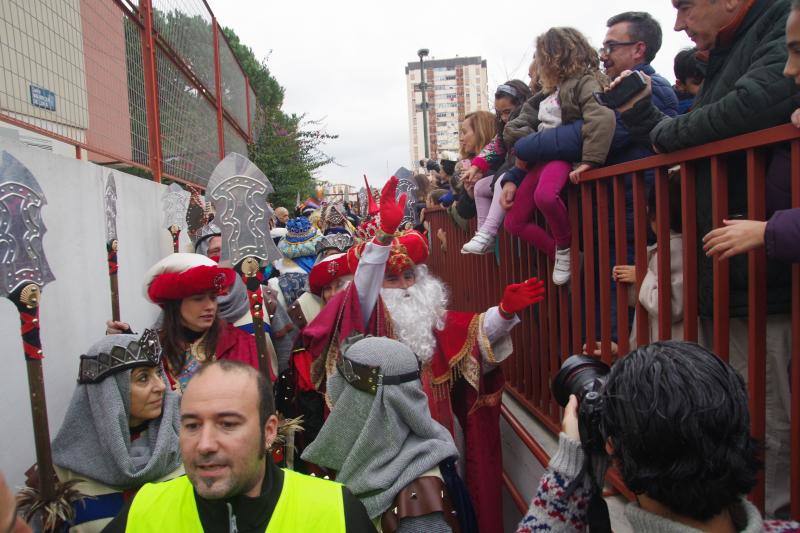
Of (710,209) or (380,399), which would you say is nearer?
(710,209)

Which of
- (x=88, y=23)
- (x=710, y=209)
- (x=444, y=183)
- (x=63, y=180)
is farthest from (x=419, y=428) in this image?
(x=444, y=183)

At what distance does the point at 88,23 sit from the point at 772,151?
14.7ft

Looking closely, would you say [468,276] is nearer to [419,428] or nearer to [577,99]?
[577,99]

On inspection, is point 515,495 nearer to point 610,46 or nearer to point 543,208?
point 543,208

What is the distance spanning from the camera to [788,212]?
149 cm

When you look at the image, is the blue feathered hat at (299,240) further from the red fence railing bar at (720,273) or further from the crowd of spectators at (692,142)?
the red fence railing bar at (720,273)

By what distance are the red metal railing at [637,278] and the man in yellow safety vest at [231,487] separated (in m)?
1.27

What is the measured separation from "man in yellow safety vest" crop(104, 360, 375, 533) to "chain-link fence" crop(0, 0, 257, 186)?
1.93 m

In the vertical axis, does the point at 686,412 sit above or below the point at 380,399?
above

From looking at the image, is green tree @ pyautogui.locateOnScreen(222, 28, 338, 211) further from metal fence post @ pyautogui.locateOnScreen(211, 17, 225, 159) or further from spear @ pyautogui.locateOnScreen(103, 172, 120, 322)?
spear @ pyautogui.locateOnScreen(103, 172, 120, 322)

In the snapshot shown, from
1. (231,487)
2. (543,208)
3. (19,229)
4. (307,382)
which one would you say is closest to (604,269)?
(543,208)

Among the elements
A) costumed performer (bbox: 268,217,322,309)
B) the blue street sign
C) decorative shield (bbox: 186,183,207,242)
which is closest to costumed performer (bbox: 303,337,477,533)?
the blue street sign

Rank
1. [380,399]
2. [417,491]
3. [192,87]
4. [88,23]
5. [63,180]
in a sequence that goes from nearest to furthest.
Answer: [417,491]
[380,399]
[63,180]
[88,23]
[192,87]

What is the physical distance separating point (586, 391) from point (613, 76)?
2.38 meters
